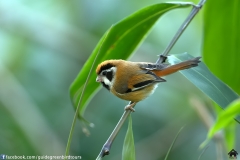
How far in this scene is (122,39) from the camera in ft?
5.80

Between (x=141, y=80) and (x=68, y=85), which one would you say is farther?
(x=68, y=85)

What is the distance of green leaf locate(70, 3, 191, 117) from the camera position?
1.68 meters

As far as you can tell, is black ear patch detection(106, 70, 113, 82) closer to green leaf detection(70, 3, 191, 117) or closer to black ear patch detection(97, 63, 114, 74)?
black ear patch detection(97, 63, 114, 74)

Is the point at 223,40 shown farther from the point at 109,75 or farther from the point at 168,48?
the point at 109,75

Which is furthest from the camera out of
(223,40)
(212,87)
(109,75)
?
(109,75)

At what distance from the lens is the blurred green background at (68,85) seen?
295cm

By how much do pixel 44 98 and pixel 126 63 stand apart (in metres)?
1.20

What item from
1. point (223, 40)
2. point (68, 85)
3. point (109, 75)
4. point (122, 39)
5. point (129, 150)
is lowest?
point (68, 85)

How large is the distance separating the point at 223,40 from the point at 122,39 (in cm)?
47

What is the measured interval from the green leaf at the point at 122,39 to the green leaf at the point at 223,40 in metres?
0.15

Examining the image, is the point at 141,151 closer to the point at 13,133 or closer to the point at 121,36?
the point at 13,133

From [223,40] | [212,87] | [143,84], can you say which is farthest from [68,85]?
[212,87]

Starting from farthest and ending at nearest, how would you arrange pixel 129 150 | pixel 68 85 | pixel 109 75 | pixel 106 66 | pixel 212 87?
1. pixel 68 85
2. pixel 109 75
3. pixel 106 66
4. pixel 212 87
5. pixel 129 150

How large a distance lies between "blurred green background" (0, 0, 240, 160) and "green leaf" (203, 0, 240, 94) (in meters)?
1.14
